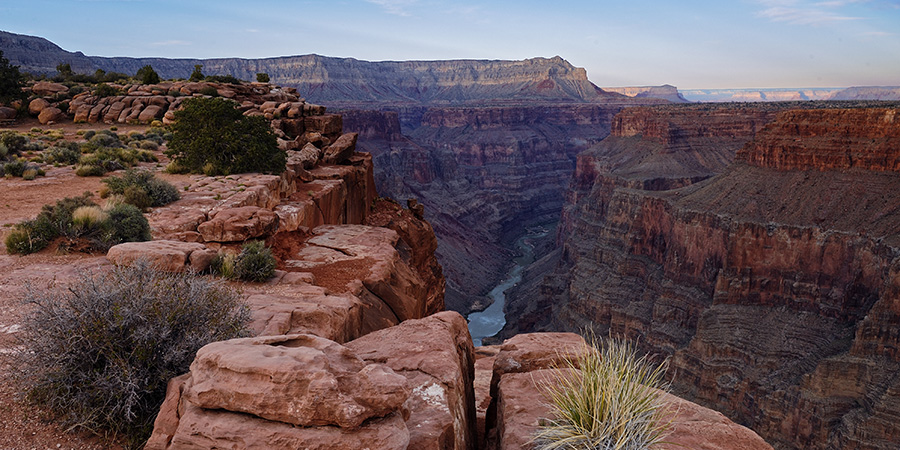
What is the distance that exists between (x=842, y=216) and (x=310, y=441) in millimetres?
52801

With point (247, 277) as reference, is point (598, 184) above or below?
A: below

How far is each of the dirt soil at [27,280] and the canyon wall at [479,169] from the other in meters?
50.9

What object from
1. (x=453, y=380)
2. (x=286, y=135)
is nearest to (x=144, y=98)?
(x=286, y=135)

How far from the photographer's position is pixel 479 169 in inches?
5856

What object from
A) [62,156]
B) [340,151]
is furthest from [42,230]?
[340,151]

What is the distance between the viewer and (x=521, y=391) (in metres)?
7.91

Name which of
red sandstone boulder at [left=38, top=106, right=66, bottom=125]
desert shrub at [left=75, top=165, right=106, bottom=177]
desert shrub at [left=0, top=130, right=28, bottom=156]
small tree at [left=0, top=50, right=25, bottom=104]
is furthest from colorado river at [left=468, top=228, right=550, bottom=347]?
small tree at [left=0, top=50, right=25, bottom=104]

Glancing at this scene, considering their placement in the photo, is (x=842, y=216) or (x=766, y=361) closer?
(x=766, y=361)

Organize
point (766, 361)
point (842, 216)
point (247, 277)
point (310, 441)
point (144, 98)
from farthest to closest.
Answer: point (842, 216) → point (766, 361) → point (144, 98) → point (247, 277) → point (310, 441)

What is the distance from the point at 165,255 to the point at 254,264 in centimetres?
247

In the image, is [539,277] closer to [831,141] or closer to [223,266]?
[831,141]

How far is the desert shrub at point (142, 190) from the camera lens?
51.9ft

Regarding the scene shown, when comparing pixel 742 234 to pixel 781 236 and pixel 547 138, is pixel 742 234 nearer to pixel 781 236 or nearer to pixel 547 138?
pixel 781 236

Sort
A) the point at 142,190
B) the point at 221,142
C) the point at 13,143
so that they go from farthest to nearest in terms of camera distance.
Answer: the point at 13,143 → the point at 221,142 → the point at 142,190
